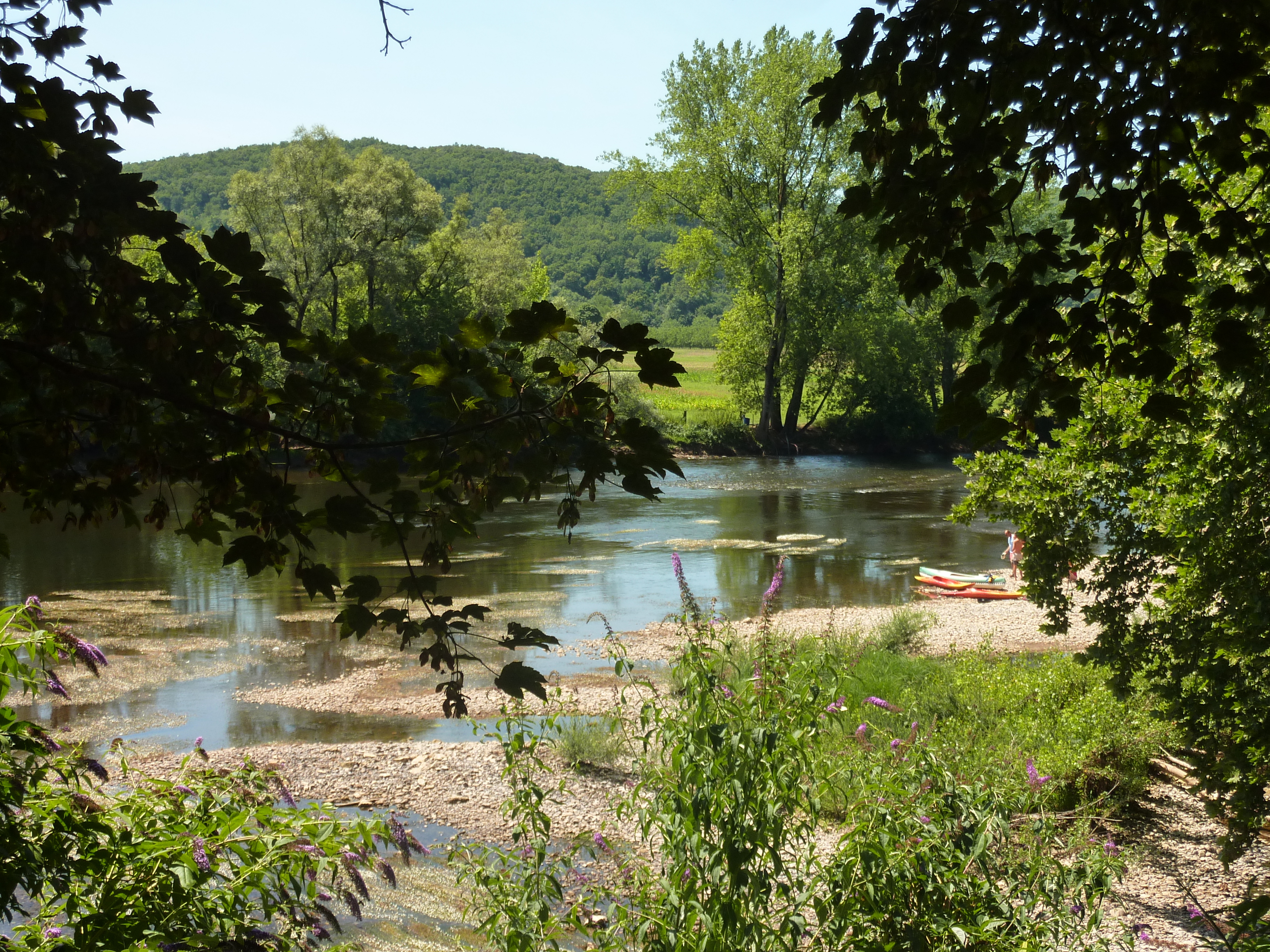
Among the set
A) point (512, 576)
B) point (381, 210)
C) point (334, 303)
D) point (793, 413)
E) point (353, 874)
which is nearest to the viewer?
point (353, 874)

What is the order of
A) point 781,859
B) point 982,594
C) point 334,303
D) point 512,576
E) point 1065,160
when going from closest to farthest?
point 1065,160 < point 781,859 < point 982,594 < point 512,576 < point 334,303

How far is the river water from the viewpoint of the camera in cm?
975

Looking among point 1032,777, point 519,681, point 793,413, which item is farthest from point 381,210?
point 519,681

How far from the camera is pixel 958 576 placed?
16578 mm

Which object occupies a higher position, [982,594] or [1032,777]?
[1032,777]

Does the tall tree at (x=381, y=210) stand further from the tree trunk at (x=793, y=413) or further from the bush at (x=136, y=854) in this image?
the bush at (x=136, y=854)

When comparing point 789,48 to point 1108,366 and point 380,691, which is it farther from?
point 1108,366

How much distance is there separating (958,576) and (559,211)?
9923 centimetres

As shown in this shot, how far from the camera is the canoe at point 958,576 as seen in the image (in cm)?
1625

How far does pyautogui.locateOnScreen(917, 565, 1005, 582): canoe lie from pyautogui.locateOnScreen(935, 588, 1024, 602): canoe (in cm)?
32

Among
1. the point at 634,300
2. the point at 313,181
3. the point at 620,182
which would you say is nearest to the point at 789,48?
the point at 620,182

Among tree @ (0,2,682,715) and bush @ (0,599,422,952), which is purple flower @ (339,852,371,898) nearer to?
bush @ (0,599,422,952)

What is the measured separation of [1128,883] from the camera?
589 centimetres

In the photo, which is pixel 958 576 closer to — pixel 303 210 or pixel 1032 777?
pixel 1032 777
